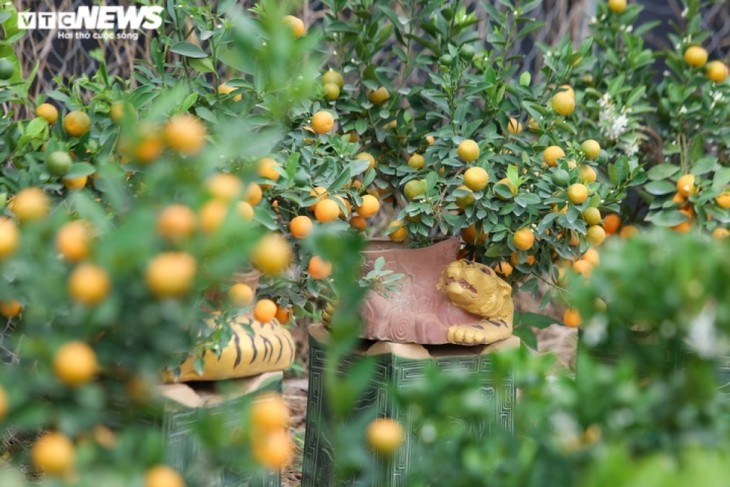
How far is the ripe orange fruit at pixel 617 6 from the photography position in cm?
236

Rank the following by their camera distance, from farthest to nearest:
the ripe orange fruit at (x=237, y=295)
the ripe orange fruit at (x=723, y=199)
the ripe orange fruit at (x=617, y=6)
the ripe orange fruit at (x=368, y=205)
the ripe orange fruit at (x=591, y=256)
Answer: the ripe orange fruit at (x=617, y=6)
the ripe orange fruit at (x=723, y=199)
the ripe orange fruit at (x=591, y=256)
the ripe orange fruit at (x=368, y=205)
the ripe orange fruit at (x=237, y=295)

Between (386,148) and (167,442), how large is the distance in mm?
1013

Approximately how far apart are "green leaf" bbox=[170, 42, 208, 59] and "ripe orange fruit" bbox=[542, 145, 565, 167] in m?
0.76

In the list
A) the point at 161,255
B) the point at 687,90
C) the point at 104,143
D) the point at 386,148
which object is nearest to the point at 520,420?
the point at 161,255

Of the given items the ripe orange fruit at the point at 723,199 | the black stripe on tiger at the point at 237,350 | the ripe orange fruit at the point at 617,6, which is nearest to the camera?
the black stripe on tiger at the point at 237,350

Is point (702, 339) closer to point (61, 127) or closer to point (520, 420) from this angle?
point (520, 420)

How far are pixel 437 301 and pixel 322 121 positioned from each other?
45 centimetres

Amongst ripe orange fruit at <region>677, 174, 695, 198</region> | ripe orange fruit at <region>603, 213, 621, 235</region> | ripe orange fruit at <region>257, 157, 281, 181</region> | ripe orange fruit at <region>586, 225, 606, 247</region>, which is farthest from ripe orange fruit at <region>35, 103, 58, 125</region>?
ripe orange fruit at <region>677, 174, 695, 198</region>

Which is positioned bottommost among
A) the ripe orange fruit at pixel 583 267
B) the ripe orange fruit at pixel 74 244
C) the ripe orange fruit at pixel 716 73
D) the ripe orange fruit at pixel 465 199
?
the ripe orange fruit at pixel 74 244

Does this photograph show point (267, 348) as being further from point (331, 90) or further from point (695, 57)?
point (695, 57)

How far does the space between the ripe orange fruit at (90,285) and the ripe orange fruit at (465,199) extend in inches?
43.8

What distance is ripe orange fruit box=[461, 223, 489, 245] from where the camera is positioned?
193cm

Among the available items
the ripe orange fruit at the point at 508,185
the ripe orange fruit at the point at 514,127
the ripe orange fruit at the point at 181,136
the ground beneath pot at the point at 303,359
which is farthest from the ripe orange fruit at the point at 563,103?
the ripe orange fruit at the point at 181,136

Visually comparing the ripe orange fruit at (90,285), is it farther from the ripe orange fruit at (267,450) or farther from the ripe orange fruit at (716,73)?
the ripe orange fruit at (716,73)
